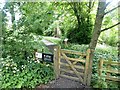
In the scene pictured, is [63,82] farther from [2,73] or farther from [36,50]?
[2,73]

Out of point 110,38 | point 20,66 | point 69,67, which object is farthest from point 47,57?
point 110,38

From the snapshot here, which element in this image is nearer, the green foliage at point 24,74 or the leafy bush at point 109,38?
the green foliage at point 24,74

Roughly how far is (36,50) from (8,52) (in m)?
0.87

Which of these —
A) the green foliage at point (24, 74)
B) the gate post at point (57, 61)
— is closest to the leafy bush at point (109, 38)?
the gate post at point (57, 61)

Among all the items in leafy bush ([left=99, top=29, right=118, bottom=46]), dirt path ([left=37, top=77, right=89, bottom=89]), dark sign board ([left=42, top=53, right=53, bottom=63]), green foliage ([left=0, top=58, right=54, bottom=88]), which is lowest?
dirt path ([left=37, top=77, right=89, bottom=89])

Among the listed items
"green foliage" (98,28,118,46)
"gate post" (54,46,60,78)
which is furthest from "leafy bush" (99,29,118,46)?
"gate post" (54,46,60,78)

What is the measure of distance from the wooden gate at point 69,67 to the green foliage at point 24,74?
13.1 inches

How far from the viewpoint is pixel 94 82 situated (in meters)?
4.96

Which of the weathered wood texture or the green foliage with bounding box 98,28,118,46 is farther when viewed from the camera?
the green foliage with bounding box 98,28,118,46

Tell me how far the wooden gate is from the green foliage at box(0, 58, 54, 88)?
13.1 inches

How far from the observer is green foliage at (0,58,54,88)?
15.6 ft

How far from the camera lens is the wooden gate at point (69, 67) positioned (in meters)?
4.97

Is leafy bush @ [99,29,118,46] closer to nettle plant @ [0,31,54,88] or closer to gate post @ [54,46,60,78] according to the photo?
gate post @ [54,46,60,78]

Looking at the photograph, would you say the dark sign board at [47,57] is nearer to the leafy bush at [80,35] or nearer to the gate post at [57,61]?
the gate post at [57,61]
